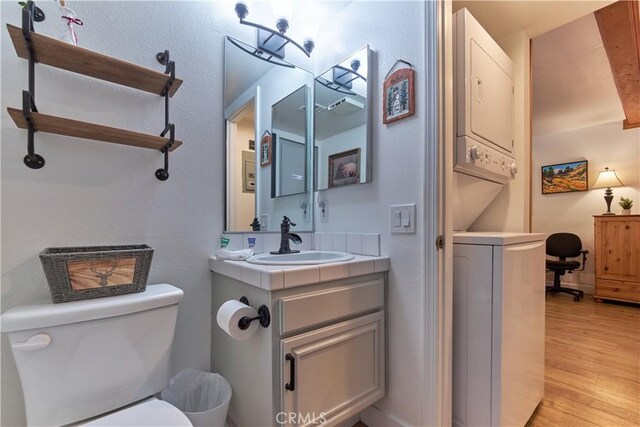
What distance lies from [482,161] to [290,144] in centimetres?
108

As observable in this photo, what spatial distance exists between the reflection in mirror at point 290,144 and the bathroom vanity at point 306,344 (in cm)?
67

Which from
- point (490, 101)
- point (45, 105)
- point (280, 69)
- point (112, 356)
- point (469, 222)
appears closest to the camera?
point (112, 356)

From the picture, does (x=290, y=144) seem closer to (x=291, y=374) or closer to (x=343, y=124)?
(x=343, y=124)

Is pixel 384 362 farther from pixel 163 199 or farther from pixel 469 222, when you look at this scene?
pixel 163 199

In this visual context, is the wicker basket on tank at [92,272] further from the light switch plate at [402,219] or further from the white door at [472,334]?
the white door at [472,334]

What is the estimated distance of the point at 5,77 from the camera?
0.99 metres

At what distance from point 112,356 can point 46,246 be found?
48cm

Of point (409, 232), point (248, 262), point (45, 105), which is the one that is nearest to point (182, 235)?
point (248, 262)

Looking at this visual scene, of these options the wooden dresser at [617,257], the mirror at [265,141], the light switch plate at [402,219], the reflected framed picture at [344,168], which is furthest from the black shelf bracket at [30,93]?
the wooden dresser at [617,257]

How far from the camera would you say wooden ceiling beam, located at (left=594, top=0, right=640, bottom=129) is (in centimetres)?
178

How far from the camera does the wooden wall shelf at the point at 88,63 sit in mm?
920

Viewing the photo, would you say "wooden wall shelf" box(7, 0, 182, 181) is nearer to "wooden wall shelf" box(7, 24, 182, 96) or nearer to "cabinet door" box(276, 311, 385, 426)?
"wooden wall shelf" box(7, 24, 182, 96)

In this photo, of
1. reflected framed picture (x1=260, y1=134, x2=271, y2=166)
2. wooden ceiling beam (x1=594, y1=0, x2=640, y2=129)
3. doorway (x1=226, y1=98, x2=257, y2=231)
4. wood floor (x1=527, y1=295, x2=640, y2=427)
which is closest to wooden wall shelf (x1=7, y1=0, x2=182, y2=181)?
doorway (x1=226, y1=98, x2=257, y2=231)

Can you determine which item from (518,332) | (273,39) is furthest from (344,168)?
(518,332)
